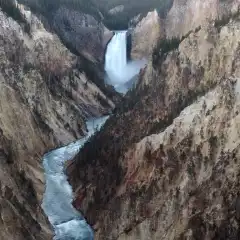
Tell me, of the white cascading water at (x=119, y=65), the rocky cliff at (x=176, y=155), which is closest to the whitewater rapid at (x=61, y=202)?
the rocky cliff at (x=176, y=155)

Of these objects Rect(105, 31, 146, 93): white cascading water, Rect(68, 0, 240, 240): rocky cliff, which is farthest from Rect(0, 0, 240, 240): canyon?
Rect(105, 31, 146, 93): white cascading water

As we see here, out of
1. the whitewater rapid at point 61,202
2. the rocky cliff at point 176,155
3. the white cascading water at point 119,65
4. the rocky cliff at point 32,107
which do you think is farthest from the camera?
the white cascading water at point 119,65

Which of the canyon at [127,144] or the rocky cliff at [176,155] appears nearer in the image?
the rocky cliff at [176,155]

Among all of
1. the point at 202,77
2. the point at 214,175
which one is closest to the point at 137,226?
the point at 214,175

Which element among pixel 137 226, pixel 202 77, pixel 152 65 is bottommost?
pixel 137 226

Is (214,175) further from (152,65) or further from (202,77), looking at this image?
(152,65)

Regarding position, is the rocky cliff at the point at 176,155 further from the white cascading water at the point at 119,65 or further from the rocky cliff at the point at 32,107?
the white cascading water at the point at 119,65

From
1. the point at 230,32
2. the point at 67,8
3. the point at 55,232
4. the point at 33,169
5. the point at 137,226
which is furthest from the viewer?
the point at 67,8

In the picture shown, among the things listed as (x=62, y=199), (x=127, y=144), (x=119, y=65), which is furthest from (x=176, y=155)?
(x=119, y=65)
